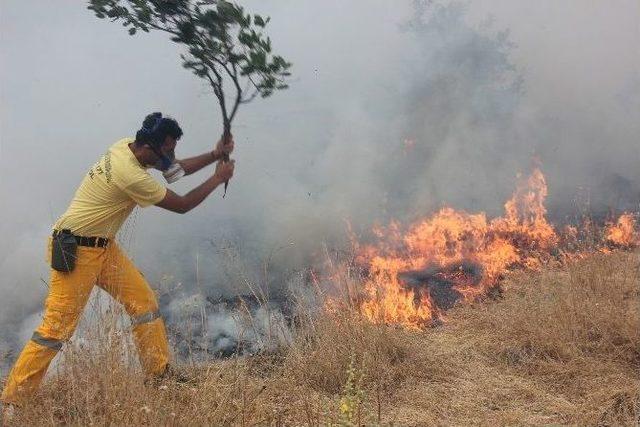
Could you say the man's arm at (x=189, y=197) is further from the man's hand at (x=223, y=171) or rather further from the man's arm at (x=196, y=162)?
the man's arm at (x=196, y=162)

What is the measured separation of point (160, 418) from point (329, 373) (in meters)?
1.54

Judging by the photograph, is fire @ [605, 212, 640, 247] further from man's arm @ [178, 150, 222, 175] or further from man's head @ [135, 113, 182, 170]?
man's head @ [135, 113, 182, 170]

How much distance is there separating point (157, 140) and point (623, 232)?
7.16 meters

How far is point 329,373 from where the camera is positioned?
396cm

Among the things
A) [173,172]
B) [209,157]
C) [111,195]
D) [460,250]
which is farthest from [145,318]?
[460,250]

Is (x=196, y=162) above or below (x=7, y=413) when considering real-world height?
above

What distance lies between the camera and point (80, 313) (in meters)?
3.53

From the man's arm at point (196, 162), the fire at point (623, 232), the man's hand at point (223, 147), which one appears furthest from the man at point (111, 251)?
the fire at point (623, 232)

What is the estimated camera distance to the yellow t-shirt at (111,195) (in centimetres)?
352

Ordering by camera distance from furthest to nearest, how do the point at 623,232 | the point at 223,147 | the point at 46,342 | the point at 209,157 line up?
the point at 623,232 < the point at 209,157 < the point at 223,147 < the point at 46,342

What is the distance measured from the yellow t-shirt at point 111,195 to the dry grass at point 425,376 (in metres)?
0.98

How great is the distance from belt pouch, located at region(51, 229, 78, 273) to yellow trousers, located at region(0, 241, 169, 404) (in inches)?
1.8

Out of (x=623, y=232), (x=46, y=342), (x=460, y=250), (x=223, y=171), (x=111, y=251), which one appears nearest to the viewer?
(x=46, y=342)

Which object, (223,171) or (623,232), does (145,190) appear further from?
(623,232)
